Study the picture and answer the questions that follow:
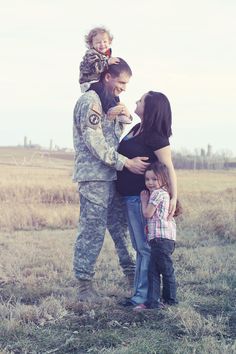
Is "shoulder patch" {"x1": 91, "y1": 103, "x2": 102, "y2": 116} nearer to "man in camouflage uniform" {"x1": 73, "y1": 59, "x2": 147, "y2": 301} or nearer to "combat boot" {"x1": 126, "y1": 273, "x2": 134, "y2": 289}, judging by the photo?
"man in camouflage uniform" {"x1": 73, "y1": 59, "x2": 147, "y2": 301}

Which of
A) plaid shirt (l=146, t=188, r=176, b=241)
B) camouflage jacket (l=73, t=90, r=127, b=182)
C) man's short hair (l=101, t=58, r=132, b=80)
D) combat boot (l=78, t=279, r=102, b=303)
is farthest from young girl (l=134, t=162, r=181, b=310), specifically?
man's short hair (l=101, t=58, r=132, b=80)

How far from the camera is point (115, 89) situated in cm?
548

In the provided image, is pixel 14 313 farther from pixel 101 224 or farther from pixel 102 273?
pixel 102 273

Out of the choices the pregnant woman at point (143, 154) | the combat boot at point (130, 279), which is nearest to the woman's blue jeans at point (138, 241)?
the pregnant woman at point (143, 154)

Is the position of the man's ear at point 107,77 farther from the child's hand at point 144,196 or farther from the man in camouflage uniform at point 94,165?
the child's hand at point 144,196

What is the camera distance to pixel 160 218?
5.25 m

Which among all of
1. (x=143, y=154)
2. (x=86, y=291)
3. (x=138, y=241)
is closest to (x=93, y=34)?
(x=143, y=154)

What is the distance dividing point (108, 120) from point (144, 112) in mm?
380

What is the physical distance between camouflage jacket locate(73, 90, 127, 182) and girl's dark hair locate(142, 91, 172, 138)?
354 millimetres

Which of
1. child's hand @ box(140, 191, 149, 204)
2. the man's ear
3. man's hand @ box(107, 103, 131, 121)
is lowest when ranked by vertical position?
child's hand @ box(140, 191, 149, 204)

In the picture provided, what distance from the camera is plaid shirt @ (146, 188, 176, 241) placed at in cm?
521

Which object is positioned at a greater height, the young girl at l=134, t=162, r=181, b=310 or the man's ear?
the man's ear

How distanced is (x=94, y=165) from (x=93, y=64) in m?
0.90

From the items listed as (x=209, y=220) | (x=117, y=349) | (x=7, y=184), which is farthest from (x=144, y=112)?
(x=7, y=184)
